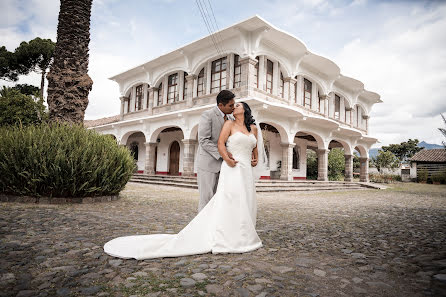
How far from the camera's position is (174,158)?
18.3 m

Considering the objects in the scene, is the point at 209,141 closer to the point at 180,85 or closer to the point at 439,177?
the point at 180,85

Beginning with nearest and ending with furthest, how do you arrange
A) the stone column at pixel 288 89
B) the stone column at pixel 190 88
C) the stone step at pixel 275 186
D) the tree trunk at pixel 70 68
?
the tree trunk at pixel 70 68 < the stone step at pixel 275 186 < the stone column at pixel 288 89 < the stone column at pixel 190 88

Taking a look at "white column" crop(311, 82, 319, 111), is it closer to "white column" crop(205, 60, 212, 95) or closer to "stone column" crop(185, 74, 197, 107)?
"white column" crop(205, 60, 212, 95)

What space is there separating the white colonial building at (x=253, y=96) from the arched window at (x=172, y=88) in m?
0.06

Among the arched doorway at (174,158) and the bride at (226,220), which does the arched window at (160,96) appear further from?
the bride at (226,220)

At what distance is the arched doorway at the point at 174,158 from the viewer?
18.2 m

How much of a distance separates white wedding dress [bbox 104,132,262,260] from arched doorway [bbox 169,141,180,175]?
1523 cm

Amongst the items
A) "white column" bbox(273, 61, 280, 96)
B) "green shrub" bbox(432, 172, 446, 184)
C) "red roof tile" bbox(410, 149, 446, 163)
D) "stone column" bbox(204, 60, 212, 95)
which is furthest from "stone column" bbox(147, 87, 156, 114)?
"red roof tile" bbox(410, 149, 446, 163)

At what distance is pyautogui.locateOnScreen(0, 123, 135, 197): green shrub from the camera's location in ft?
17.9

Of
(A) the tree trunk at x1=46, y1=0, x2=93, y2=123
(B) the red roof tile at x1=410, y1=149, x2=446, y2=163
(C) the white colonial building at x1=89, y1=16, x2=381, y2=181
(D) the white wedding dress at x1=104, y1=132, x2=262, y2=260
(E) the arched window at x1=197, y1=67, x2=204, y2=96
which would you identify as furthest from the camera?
(B) the red roof tile at x1=410, y1=149, x2=446, y2=163

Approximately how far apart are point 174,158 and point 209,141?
1530 centimetres

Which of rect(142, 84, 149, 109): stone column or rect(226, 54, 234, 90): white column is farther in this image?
rect(142, 84, 149, 109): stone column

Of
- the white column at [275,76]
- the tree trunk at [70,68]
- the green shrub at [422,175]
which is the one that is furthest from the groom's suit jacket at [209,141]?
the green shrub at [422,175]

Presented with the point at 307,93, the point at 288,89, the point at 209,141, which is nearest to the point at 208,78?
the point at 288,89
